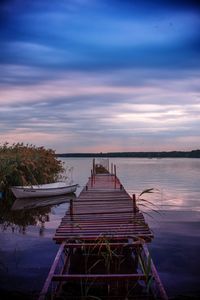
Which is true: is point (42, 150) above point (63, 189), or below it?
above

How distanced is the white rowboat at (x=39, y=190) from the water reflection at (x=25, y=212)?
416 millimetres

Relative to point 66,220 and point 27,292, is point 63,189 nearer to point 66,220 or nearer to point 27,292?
point 66,220

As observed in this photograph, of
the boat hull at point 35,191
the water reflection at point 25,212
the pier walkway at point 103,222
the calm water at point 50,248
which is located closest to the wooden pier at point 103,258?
the pier walkway at point 103,222

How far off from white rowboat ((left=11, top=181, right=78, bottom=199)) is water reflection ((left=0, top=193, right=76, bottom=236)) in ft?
1.37

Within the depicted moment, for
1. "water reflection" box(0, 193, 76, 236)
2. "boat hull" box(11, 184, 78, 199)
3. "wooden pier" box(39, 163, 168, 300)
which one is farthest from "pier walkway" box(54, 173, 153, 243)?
"boat hull" box(11, 184, 78, 199)

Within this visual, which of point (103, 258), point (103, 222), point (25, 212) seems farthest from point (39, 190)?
point (103, 258)

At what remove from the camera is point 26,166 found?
2923 cm

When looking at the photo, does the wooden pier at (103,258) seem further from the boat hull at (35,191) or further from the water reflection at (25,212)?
the boat hull at (35,191)

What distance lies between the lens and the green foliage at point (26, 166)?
28.2 metres

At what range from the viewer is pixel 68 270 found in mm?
11516

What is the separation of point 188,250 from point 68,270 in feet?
15.3

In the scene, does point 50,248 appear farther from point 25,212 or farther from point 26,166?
point 26,166

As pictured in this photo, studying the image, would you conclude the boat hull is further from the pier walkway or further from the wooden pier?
the wooden pier

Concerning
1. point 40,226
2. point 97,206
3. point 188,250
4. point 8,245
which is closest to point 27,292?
point 8,245
